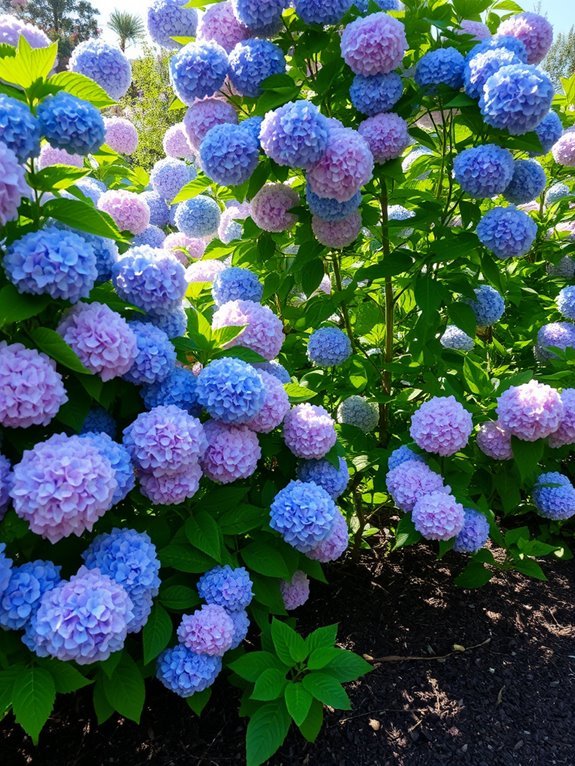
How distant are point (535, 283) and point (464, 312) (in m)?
1.50

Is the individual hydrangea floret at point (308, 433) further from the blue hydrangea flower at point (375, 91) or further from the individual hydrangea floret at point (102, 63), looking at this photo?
the individual hydrangea floret at point (102, 63)

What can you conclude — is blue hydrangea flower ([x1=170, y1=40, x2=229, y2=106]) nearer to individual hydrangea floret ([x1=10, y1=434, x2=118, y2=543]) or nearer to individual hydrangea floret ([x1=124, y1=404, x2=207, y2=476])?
individual hydrangea floret ([x1=124, y1=404, x2=207, y2=476])

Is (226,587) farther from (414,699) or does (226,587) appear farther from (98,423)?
(414,699)

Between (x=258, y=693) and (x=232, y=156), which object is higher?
(x=232, y=156)

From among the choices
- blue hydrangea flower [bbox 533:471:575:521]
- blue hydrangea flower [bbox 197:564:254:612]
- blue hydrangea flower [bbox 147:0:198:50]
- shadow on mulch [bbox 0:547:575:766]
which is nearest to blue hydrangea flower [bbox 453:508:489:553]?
blue hydrangea flower [bbox 533:471:575:521]

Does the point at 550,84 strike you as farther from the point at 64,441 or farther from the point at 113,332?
the point at 64,441

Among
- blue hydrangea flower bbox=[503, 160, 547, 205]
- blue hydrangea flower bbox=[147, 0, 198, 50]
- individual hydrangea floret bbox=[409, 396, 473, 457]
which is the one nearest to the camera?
individual hydrangea floret bbox=[409, 396, 473, 457]

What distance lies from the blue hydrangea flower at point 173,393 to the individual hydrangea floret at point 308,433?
1.03 feet

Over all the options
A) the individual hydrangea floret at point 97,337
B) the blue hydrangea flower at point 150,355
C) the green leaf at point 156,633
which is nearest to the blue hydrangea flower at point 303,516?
the green leaf at point 156,633

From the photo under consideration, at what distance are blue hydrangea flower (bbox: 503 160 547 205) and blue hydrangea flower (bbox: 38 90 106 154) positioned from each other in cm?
139

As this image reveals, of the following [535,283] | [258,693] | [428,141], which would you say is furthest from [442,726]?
[535,283]

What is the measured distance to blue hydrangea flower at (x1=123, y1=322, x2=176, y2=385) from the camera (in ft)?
4.88

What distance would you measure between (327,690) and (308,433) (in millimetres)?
688

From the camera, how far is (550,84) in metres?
1.67
